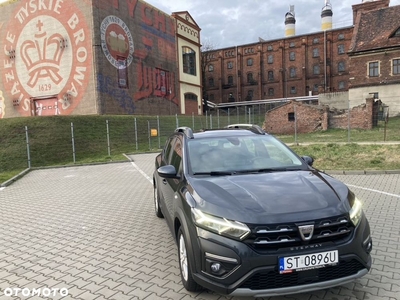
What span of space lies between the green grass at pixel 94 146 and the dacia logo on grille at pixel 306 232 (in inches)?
351

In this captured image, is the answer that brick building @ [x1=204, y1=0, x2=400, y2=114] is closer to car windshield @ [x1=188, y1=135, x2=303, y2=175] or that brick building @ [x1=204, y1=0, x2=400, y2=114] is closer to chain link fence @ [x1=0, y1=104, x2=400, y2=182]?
chain link fence @ [x1=0, y1=104, x2=400, y2=182]

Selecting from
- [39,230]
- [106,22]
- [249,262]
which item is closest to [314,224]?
[249,262]

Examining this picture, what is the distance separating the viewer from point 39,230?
19.6ft

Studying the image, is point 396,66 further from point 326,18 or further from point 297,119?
point 326,18

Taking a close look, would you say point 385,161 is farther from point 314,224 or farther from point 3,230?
point 3,230

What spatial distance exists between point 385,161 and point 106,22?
2578cm

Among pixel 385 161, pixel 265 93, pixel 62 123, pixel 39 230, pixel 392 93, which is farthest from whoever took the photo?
pixel 265 93

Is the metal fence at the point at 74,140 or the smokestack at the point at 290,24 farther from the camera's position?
the smokestack at the point at 290,24

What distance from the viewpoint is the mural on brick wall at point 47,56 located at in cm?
2845

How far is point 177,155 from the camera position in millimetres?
4715

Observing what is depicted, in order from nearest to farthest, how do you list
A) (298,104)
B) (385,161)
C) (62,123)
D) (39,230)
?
(39,230) < (385,161) < (62,123) < (298,104)

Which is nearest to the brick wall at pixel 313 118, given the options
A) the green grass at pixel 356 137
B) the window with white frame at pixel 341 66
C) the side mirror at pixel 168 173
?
the green grass at pixel 356 137

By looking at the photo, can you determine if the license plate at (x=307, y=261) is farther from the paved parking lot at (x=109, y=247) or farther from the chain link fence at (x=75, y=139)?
the chain link fence at (x=75, y=139)

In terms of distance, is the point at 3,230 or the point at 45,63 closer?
the point at 3,230
